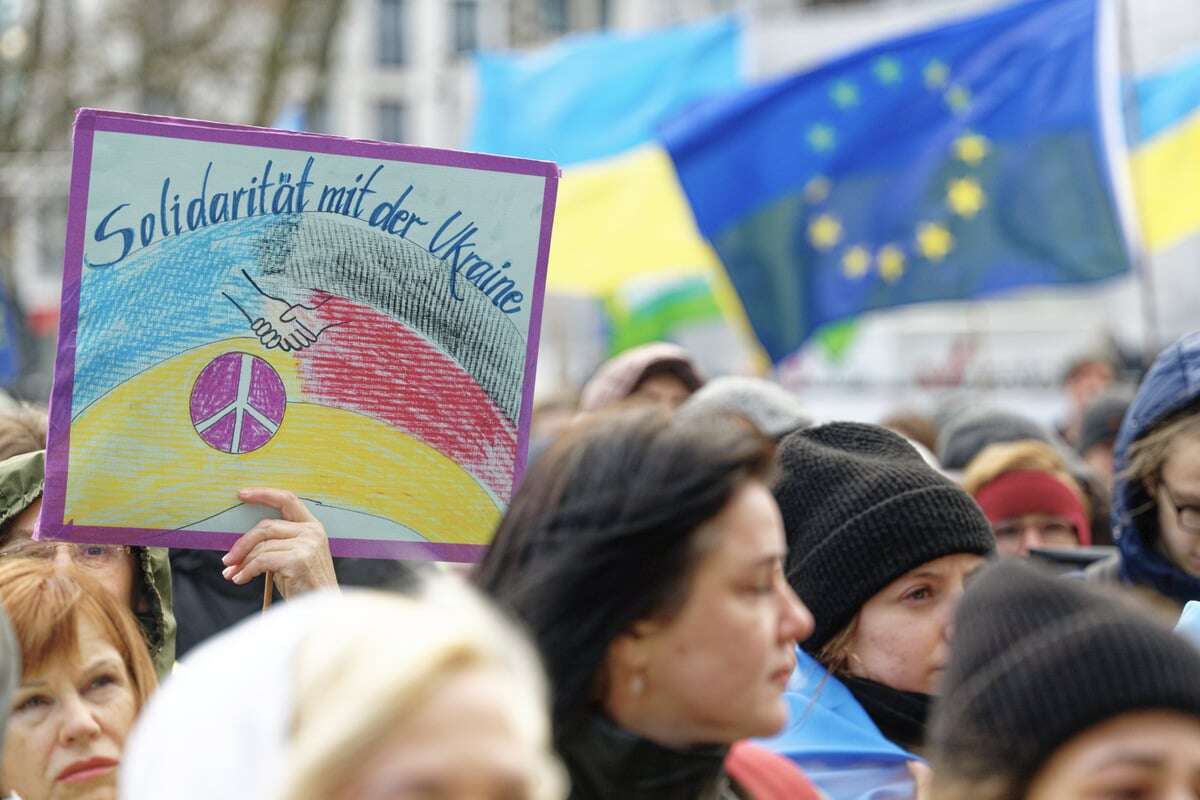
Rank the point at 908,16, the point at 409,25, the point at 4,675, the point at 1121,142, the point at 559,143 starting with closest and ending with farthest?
the point at 4,675, the point at 1121,142, the point at 559,143, the point at 908,16, the point at 409,25

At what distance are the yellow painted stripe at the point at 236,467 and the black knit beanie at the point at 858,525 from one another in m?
0.55

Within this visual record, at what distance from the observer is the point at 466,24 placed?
49000 mm

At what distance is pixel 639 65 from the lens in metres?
13.8

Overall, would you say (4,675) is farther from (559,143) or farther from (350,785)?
(559,143)

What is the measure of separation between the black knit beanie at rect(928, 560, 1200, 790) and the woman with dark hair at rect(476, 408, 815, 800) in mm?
250

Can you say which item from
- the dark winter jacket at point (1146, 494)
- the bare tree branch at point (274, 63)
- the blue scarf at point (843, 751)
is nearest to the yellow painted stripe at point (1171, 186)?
the dark winter jacket at point (1146, 494)

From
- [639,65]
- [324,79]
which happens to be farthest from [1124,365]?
[324,79]

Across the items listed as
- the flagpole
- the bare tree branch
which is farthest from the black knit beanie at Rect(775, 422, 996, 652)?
the bare tree branch

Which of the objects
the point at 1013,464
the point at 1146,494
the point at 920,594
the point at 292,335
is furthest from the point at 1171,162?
the point at 292,335

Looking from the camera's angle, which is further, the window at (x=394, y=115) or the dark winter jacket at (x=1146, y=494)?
the window at (x=394, y=115)

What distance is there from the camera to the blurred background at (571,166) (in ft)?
41.7

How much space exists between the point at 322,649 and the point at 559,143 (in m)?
12.1

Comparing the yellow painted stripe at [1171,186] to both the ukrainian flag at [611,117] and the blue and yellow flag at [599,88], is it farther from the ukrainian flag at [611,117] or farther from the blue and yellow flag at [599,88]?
the blue and yellow flag at [599,88]

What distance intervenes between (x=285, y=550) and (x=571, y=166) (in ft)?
35.7
